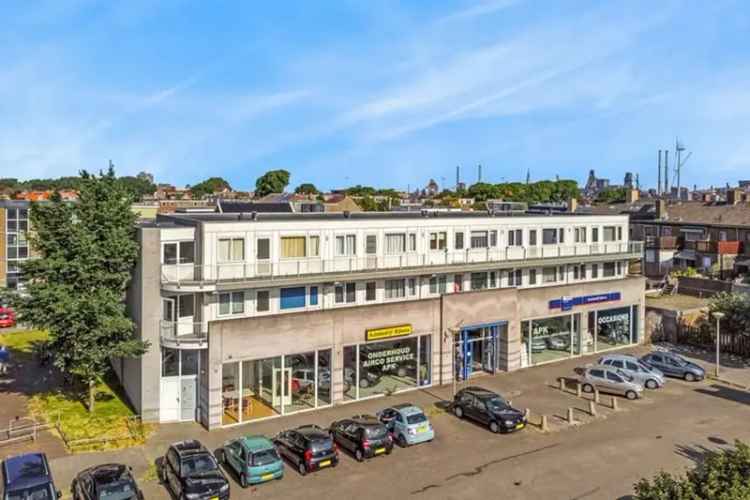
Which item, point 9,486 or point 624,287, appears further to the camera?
point 624,287

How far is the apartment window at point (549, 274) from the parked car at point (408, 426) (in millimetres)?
17510

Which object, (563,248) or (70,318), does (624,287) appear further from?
(70,318)

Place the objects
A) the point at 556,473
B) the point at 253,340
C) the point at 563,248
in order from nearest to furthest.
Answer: the point at 556,473, the point at 253,340, the point at 563,248

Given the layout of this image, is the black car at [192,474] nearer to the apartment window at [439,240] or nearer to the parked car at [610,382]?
the apartment window at [439,240]

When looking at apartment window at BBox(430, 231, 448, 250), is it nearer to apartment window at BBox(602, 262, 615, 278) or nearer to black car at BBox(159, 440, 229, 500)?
apartment window at BBox(602, 262, 615, 278)

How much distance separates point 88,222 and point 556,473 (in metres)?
22.2

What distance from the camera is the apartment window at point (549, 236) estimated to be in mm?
38500

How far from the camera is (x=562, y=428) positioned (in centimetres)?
2627

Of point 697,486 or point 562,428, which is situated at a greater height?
point 697,486

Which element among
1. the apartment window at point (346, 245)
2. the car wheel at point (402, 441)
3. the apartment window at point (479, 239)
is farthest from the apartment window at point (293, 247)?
the apartment window at point (479, 239)

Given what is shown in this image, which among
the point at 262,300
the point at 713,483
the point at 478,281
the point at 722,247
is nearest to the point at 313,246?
the point at 262,300

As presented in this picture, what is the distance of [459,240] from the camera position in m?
35.2

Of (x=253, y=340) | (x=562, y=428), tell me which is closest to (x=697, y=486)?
(x=562, y=428)

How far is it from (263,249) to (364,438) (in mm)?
10764
